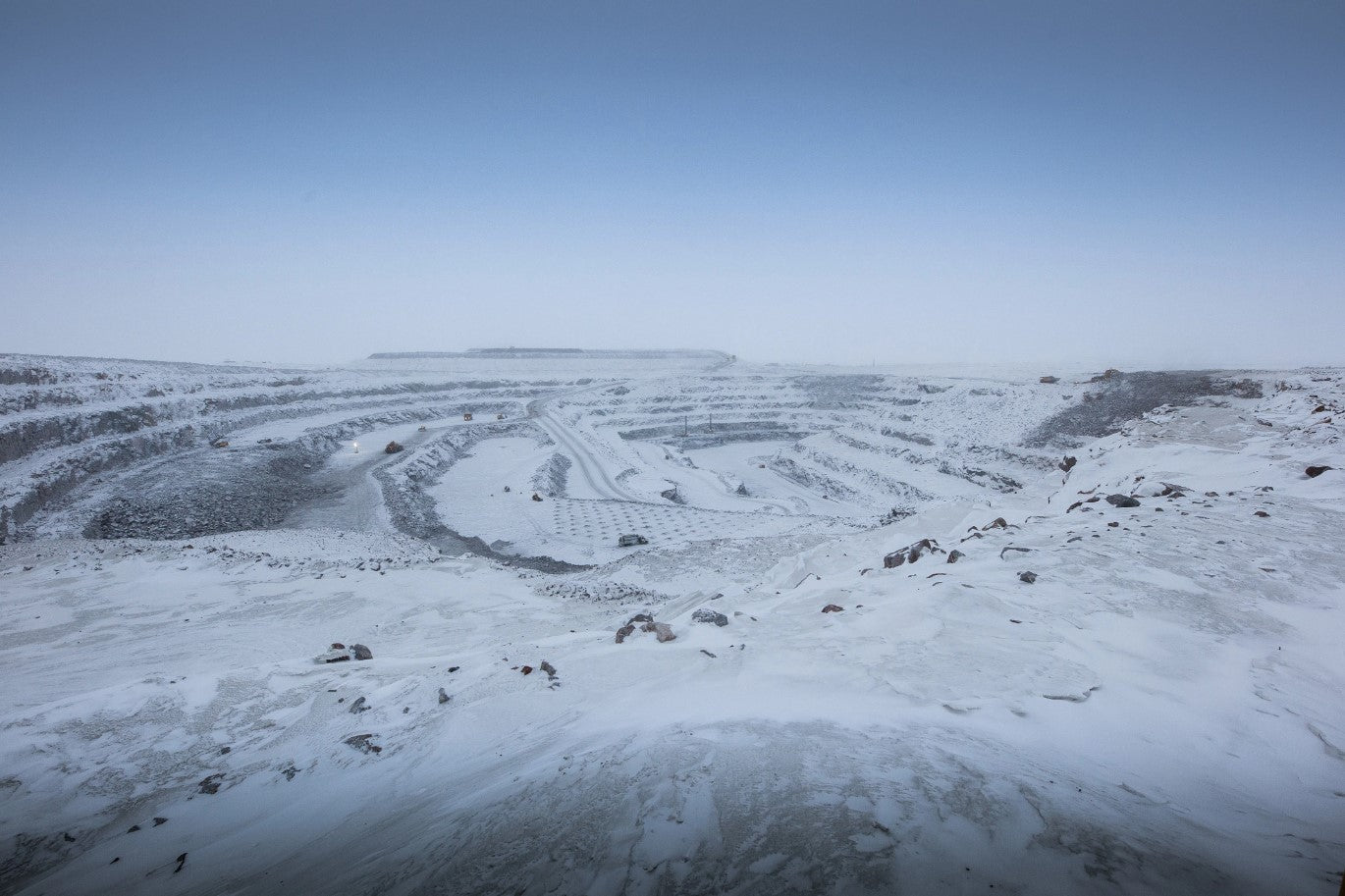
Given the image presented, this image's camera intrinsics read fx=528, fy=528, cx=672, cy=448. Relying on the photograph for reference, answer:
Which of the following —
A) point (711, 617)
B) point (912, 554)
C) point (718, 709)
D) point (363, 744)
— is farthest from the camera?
point (912, 554)

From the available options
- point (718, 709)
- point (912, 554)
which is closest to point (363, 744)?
point (718, 709)

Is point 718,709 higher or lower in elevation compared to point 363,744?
higher

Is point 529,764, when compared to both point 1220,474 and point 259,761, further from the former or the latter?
point 1220,474

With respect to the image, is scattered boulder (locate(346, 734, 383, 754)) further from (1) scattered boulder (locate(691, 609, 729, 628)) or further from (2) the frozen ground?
(1) scattered boulder (locate(691, 609, 729, 628))

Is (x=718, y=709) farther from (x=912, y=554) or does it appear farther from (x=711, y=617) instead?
(x=912, y=554)

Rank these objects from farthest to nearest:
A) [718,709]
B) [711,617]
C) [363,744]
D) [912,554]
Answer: [912,554], [711,617], [363,744], [718,709]

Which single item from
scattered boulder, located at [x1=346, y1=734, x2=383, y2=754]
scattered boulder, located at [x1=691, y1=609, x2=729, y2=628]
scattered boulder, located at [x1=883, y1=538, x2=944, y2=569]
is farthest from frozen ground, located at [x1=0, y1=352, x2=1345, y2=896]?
scattered boulder, located at [x1=883, y1=538, x2=944, y2=569]

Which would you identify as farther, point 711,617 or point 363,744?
point 711,617
